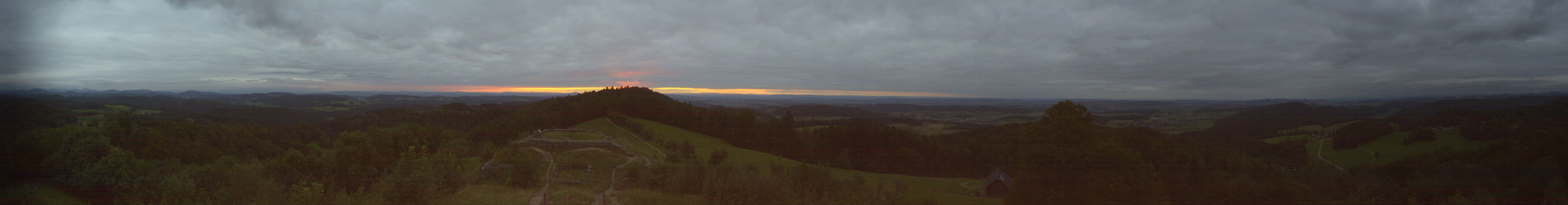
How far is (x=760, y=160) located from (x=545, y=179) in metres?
17.5

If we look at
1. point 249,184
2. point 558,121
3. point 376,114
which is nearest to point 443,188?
point 249,184

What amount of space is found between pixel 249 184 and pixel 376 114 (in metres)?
32.7

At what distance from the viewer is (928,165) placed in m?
39.1

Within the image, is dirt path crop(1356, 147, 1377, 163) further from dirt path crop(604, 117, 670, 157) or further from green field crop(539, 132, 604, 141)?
green field crop(539, 132, 604, 141)

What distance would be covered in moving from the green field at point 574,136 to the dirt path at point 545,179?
1.23 m

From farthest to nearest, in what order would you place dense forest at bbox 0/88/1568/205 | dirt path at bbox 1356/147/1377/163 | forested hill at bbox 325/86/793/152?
forested hill at bbox 325/86/793/152, dirt path at bbox 1356/147/1377/163, dense forest at bbox 0/88/1568/205

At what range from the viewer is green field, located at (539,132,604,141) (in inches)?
842

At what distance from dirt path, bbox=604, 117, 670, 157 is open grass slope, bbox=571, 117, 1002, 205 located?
0.44 feet

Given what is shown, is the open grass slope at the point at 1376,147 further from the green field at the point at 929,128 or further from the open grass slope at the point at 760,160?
the green field at the point at 929,128

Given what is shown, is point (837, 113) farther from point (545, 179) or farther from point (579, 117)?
point (545, 179)

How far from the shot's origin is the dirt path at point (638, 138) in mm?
22500

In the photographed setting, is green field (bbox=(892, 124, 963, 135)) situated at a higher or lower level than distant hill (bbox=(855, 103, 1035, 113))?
lower

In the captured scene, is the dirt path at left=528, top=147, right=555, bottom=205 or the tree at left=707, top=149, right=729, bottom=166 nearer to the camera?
the dirt path at left=528, top=147, right=555, bottom=205

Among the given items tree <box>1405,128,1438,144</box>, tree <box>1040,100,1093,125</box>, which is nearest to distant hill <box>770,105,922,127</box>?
tree <box>1405,128,1438,144</box>
